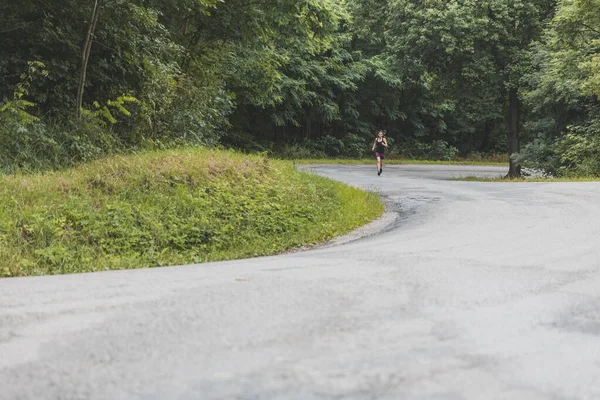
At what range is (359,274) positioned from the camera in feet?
17.4

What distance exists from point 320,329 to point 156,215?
536cm

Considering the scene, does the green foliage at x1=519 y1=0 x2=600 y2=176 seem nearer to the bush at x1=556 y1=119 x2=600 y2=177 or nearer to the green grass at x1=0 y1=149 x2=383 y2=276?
the bush at x1=556 y1=119 x2=600 y2=177

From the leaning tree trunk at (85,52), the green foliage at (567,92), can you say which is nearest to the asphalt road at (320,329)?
the leaning tree trunk at (85,52)

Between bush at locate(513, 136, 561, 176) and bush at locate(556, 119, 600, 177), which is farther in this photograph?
bush at locate(513, 136, 561, 176)

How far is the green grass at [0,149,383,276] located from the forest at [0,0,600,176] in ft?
5.99

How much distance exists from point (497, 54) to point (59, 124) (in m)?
17.6

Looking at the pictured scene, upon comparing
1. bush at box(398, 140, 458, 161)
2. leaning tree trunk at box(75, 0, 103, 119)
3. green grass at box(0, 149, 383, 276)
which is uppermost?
leaning tree trunk at box(75, 0, 103, 119)

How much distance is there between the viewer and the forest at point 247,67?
12.3m

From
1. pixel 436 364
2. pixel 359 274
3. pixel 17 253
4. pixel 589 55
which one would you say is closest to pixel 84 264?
pixel 17 253

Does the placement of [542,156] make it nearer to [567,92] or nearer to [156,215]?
[567,92]

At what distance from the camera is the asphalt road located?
2914 mm

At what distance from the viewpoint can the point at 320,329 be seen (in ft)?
12.2

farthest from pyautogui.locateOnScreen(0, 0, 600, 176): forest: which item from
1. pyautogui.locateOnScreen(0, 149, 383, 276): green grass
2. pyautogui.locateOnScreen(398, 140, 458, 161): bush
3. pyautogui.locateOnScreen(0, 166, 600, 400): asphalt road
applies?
pyautogui.locateOnScreen(398, 140, 458, 161): bush

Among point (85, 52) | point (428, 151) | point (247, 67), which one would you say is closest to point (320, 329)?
point (85, 52)
